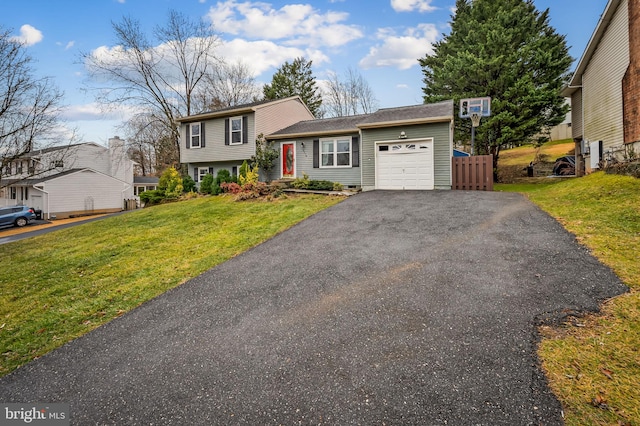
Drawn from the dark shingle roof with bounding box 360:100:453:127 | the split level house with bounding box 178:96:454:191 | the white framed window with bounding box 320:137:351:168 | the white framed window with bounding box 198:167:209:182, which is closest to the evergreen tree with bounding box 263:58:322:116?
the split level house with bounding box 178:96:454:191

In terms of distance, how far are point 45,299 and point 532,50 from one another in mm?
23857

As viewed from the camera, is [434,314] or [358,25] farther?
[358,25]

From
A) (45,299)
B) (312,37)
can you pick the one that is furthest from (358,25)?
(45,299)

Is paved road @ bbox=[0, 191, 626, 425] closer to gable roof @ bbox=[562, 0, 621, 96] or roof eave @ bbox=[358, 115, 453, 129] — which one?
roof eave @ bbox=[358, 115, 453, 129]

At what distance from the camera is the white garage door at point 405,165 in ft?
41.8

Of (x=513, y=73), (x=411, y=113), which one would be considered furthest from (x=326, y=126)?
(x=513, y=73)

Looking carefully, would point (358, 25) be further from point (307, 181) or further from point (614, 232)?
point (614, 232)

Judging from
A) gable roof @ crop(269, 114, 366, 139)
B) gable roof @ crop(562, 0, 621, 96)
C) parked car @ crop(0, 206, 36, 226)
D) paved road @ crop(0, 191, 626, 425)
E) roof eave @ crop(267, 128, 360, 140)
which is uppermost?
gable roof @ crop(562, 0, 621, 96)

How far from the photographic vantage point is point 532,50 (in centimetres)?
1747

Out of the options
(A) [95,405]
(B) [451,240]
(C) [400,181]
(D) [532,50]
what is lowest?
(A) [95,405]

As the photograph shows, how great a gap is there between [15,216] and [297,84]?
29153 mm

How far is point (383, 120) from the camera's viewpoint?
44.1 feet

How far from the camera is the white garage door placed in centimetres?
1273

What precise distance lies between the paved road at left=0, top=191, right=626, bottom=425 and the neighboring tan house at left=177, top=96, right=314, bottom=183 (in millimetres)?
12984
